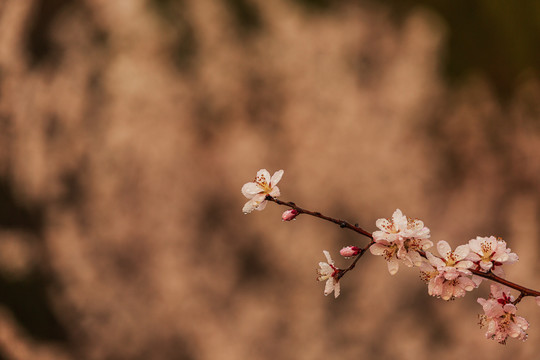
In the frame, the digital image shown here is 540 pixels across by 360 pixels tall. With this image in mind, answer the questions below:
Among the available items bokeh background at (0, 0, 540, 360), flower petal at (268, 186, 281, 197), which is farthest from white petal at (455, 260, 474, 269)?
bokeh background at (0, 0, 540, 360)

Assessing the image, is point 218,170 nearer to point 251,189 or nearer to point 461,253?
point 251,189

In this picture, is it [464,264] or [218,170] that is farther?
[218,170]

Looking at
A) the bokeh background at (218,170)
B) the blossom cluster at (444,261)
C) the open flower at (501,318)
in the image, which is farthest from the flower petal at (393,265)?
the bokeh background at (218,170)

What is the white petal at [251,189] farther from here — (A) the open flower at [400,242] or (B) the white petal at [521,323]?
(B) the white petal at [521,323]

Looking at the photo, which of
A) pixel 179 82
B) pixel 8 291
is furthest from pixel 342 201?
pixel 8 291

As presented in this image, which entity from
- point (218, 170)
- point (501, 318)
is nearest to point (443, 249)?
point (501, 318)

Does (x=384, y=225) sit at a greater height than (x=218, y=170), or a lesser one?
lesser

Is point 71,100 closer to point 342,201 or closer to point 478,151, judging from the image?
point 342,201

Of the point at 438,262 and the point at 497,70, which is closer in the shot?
the point at 438,262
